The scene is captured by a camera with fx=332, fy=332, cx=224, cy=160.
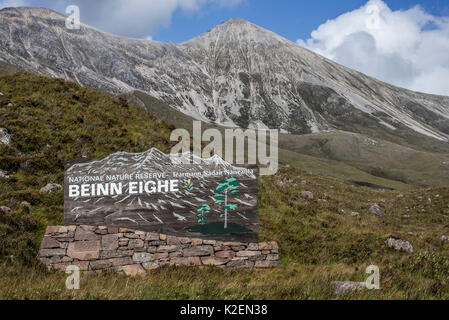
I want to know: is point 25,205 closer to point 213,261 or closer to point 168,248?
point 168,248

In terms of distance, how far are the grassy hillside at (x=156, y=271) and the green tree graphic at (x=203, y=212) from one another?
5.62 ft

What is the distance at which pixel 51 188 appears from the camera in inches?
535

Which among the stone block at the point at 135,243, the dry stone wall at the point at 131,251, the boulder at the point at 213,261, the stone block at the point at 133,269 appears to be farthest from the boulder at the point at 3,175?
the boulder at the point at 213,261

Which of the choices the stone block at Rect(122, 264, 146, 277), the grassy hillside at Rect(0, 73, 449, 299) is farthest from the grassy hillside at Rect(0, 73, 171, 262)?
the stone block at Rect(122, 264, 146, 277)

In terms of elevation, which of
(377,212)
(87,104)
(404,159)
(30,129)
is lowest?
(377,212)

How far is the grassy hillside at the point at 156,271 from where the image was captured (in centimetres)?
732

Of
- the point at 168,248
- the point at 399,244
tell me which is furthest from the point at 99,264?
the point at 399,244

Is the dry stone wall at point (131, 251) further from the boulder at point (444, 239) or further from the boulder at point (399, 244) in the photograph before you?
the boulder at point (444, 239)

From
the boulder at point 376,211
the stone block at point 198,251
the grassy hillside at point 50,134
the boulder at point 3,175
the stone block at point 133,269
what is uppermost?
the grassy hillside at point 50,134

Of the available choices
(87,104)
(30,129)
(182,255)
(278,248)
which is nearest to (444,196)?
(278,248)

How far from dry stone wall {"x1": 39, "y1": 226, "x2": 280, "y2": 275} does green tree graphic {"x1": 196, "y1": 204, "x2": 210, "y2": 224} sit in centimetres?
70

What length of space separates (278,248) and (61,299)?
8.22 meters
